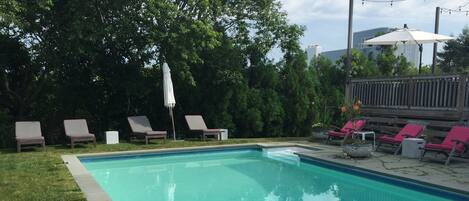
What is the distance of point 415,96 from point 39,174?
9407 mm

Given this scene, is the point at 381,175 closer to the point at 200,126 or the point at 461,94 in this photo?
the point at 461,94

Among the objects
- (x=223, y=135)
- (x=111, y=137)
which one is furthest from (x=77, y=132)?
(x=223, y=135)

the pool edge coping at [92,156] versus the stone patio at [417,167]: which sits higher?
the stone patio at [417,167]

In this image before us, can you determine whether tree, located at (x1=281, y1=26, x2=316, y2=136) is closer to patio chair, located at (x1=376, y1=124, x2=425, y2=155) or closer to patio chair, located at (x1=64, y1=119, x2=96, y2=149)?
patio chair, located at (x1=376, y1=124, x2=425, y2=155)

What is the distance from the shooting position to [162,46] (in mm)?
13445

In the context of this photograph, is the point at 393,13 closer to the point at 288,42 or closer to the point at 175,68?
the point at 288,42

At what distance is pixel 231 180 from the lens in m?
8.96

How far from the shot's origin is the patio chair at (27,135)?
10711mm

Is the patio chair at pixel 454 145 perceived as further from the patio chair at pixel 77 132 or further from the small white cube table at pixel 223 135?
the patio chair at pixel 77 132

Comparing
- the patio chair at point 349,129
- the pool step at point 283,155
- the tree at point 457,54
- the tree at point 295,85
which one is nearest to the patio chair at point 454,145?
the patio chair at point 349,129

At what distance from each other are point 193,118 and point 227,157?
2.72 metres

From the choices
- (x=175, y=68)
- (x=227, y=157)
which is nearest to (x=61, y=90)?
(x=175, y=68)

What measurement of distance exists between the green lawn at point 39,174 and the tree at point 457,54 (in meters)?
25.1

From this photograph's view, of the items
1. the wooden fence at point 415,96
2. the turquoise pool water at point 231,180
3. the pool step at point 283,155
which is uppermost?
the wooden fence at point 415,96
